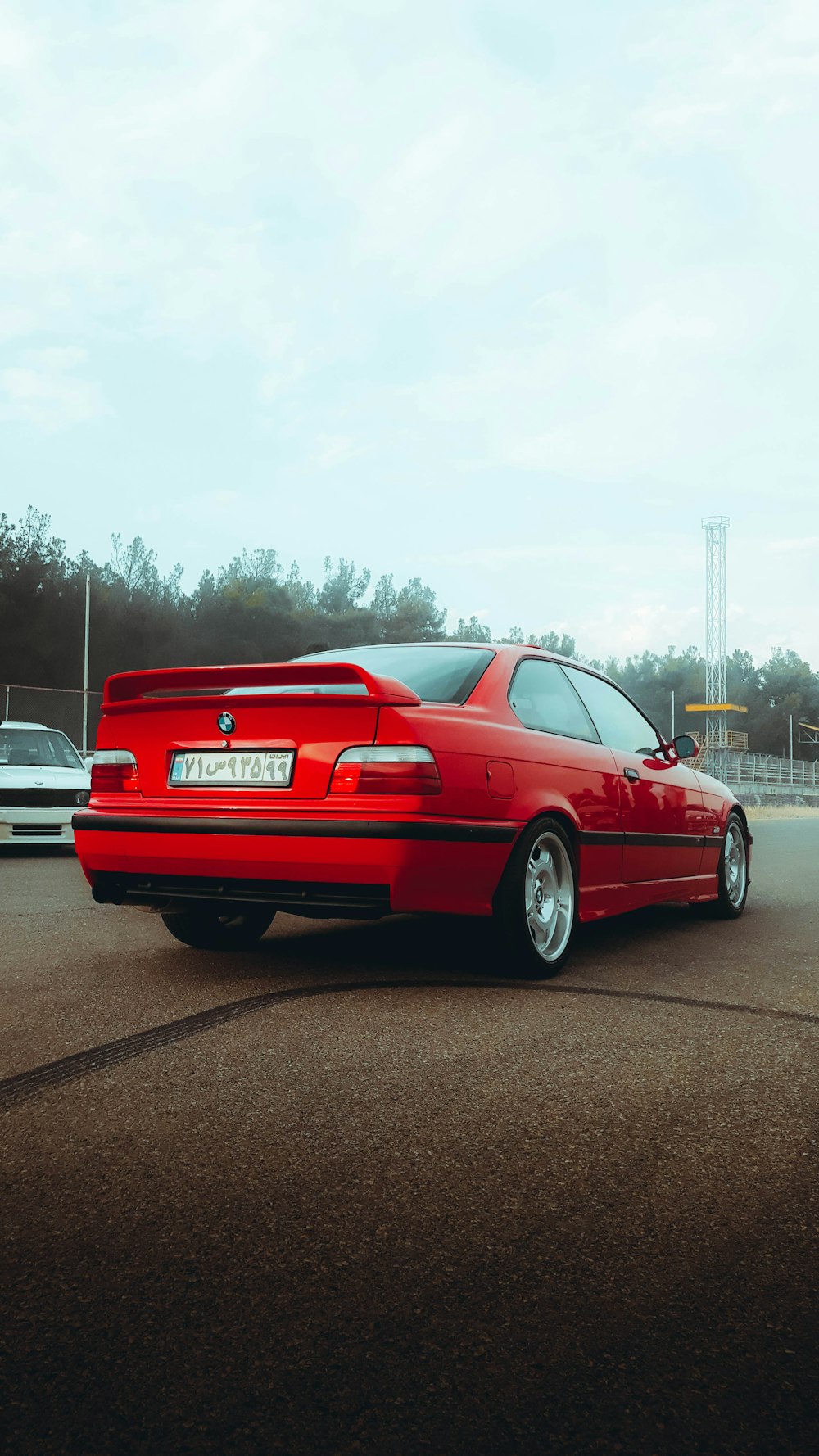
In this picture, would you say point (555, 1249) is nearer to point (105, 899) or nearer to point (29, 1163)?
point (29, 1163)

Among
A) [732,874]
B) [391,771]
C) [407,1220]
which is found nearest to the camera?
[407,1220]

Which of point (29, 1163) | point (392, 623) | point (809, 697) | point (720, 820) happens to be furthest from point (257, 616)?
point (809, 697)

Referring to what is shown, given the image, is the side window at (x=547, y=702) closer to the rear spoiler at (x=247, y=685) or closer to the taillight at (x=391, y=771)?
the rear spoiler at (x=247, y=685)

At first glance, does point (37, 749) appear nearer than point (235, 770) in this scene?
No

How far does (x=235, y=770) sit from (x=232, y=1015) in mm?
1022

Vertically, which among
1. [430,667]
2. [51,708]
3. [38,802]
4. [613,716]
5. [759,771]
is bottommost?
[38,802]

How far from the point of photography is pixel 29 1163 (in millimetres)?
2639

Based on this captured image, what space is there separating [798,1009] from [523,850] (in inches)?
47.2

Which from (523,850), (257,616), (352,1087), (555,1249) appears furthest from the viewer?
(257,616)

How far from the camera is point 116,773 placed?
16.8ft

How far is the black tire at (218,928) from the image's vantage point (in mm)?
5828

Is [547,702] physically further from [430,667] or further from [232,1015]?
Answer: [232,1015]

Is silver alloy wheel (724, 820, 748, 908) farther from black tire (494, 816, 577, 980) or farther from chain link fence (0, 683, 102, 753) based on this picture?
chain link fence (0, 683, 102, 753)

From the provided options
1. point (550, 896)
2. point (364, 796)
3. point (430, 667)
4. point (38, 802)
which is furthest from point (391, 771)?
point (38, 802)
